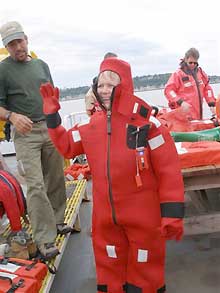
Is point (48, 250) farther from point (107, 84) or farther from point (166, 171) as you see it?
point (107, 84)

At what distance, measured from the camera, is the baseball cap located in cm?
322

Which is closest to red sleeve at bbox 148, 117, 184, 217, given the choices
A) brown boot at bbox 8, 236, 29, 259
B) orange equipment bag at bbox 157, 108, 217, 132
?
brown boot at bbox 8, 236, 29, 259

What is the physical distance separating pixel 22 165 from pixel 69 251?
1153mm

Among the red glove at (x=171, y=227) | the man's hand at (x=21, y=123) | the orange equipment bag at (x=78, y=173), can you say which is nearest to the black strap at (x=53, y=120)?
the man's hand at (x=21, y=123)

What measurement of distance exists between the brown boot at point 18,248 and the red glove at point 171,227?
133 centimetres

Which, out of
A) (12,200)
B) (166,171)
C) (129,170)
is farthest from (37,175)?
(166,171)

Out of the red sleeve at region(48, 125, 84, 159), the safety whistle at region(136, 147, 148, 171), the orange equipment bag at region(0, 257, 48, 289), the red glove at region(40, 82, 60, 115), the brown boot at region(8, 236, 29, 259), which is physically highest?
the red glove at region(40, 82, 60, 115)

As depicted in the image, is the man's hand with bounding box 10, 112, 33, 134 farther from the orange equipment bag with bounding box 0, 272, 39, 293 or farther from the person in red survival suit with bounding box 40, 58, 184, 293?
the orange equipment bag with bounding box 0, 272, 39, 293

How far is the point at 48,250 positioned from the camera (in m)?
3.22

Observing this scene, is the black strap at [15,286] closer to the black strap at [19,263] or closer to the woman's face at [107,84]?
the black strap at [19,263]

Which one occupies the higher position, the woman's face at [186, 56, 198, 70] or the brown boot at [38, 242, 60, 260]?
the woman's face at [186, 56, 198, 70]

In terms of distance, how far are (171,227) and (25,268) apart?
104 cm

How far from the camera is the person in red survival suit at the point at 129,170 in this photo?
8.18ft

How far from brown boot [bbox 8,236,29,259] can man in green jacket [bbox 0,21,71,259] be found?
0.13m
